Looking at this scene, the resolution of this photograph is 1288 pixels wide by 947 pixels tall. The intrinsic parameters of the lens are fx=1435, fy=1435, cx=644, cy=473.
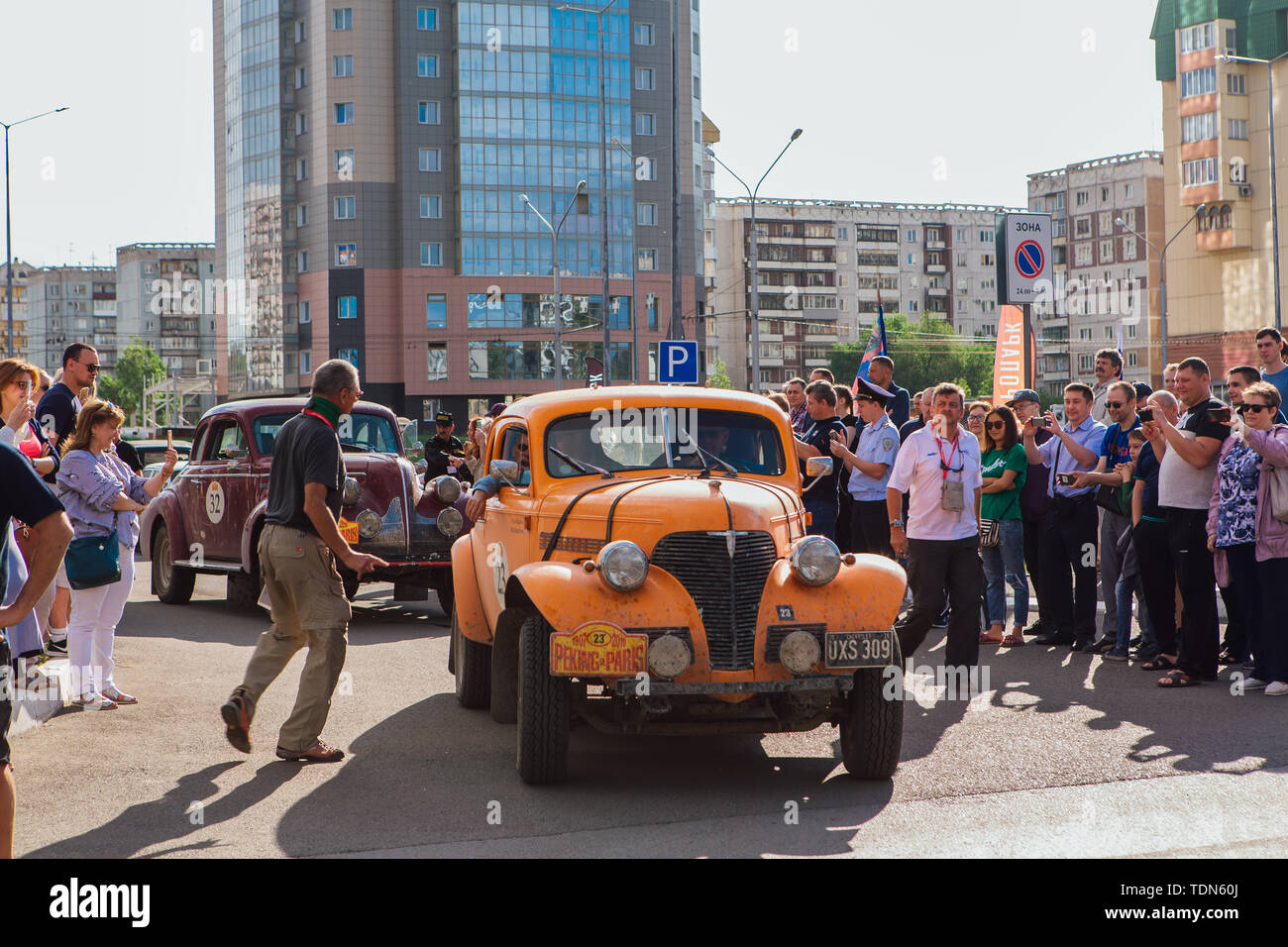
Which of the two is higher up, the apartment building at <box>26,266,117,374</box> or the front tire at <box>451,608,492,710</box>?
the apartment building at <box>26,266,117,374</box>

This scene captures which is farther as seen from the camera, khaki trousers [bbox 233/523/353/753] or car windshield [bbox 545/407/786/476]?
car windshield [bbox 545/407/786/476]

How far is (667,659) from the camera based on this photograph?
6832mm

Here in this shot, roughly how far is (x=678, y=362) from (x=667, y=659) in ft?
43.2

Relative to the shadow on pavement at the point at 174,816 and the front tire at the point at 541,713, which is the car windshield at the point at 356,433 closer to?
the shadow on pavement at the point at 174,816

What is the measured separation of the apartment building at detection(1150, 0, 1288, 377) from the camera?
73625mm

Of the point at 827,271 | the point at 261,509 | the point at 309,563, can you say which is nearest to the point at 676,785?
the point at 309,563

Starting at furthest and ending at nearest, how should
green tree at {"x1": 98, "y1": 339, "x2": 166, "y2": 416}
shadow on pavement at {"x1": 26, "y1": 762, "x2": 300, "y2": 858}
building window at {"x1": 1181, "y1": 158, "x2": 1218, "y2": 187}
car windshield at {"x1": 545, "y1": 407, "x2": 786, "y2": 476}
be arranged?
green tree at {"x1": 98, "y1": 339, "x2": 166, "y2": 416}
building window at {"x1": 1181, "y1": 158, "x2": 1218, "y2": 187}
car windshield at {"x1": 545, "y1": 407, "x2": 786, "y2": 476}
shadow on pavement at {"x1": 26, "y1": 762, "x2": 300, "y2": 858}

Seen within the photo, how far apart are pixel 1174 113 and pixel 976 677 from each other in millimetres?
76060

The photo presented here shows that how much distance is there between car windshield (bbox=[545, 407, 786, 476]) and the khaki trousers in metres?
1.42

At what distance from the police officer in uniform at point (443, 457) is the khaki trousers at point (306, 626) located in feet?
27.9

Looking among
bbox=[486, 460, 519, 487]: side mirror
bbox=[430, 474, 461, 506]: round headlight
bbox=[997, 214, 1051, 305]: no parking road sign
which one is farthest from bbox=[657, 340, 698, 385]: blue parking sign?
bbox=[486, 460, 519, 487]: side mirror

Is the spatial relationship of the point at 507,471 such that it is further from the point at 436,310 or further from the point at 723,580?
the point at 436,310

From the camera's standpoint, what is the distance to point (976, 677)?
34.0ft

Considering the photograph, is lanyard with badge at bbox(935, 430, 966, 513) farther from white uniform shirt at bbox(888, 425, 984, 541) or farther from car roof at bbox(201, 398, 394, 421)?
car roof at bbox(201, 398, 394, 421)
